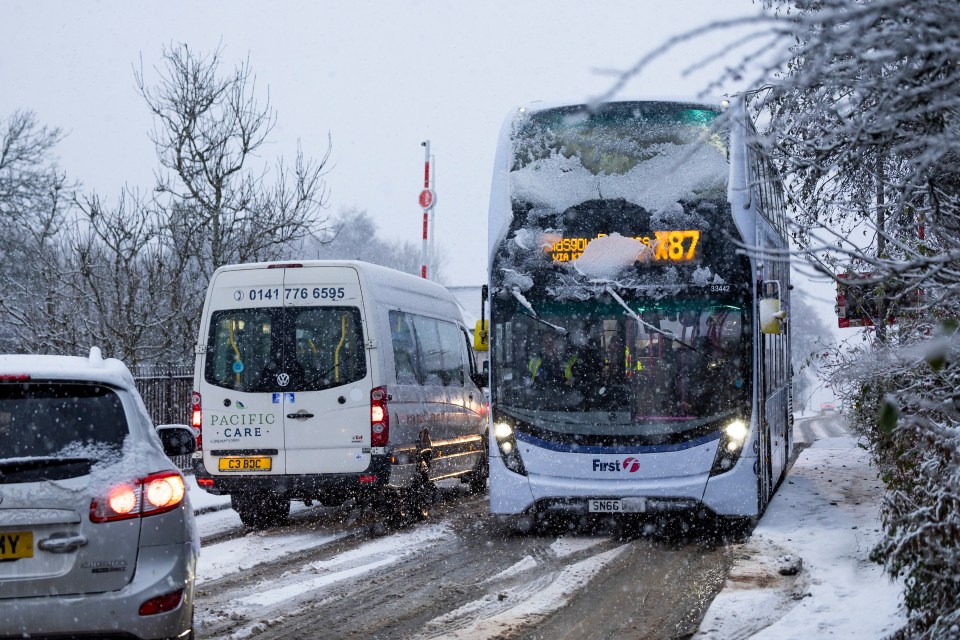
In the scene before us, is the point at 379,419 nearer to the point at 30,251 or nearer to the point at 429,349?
the point at 429,349

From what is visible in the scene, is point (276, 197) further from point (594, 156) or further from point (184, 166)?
point (594, 156)

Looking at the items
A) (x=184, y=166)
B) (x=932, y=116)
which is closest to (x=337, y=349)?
(x=932, y=116)

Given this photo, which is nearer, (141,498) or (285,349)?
(141,498)

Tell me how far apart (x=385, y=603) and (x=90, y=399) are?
315 cm

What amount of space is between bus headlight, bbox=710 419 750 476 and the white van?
3.28 metres

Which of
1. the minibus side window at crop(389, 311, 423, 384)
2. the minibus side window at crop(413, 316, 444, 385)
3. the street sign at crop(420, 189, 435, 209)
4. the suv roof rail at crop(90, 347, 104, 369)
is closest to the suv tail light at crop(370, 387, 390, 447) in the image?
the minibus side window at crop(389, 311, 423, 384)

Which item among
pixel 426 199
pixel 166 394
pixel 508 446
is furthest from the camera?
pixel 426 199

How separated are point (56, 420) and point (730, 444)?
714 cm

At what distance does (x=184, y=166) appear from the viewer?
2200 cm

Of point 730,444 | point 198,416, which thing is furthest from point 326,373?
point 730,444

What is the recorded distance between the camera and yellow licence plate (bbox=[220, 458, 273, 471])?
1159 centimetres

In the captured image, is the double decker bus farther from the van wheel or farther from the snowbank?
the van wheel

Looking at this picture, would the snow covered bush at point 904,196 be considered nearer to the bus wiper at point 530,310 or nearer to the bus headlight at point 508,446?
the bus wiper at point 530,310

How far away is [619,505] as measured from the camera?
10.8 m
